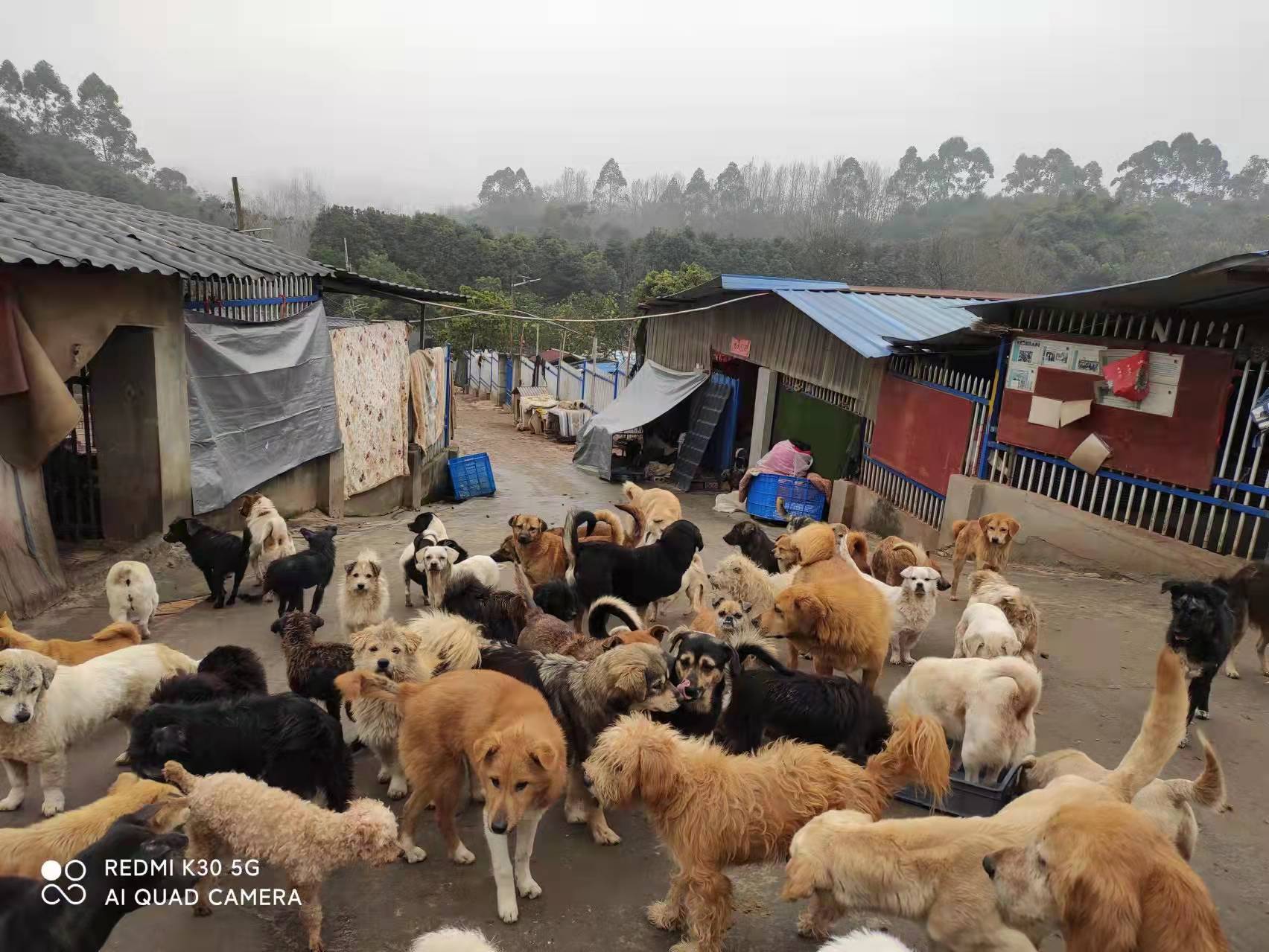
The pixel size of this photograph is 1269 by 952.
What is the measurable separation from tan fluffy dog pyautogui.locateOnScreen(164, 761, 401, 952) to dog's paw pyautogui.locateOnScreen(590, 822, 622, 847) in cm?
125

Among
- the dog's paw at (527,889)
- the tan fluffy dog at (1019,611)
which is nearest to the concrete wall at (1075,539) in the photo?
the tan fluffy dog at (1019,611)

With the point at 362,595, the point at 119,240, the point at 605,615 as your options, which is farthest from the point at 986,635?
the point at 119,240

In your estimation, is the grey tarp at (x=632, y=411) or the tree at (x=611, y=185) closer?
the grey tarp at (x=632, y=411)

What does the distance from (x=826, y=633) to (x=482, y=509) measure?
10.5 m

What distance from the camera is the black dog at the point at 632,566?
7184 mm

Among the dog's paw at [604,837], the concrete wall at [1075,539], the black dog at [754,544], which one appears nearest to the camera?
the dog's paw at [604,837]

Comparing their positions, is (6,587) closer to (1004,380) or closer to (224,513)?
(224,513)

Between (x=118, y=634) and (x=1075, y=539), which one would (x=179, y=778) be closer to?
(x=118, y=634)

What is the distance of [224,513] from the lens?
32.9 feet

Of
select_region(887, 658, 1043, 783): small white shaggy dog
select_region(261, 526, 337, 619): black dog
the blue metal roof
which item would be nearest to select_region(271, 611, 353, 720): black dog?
select_region(261, 526, 337, 619): black dog

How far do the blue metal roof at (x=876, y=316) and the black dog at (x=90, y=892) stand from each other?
11.3 m

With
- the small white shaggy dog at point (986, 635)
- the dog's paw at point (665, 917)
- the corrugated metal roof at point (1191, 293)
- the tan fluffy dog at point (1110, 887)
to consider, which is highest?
the corrugated metal roof at point (1191, 293)

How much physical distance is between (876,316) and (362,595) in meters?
11.2

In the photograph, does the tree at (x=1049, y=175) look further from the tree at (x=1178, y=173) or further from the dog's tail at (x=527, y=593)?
the dog's tail at (x=527, y=593)
